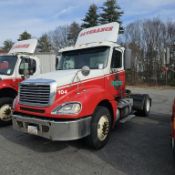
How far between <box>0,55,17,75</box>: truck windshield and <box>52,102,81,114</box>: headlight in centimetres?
368

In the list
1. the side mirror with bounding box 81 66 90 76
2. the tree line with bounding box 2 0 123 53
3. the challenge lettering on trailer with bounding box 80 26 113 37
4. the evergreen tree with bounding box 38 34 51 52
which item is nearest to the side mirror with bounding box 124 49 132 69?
the challenge lettering on trailer with bounding box 80 26 113 37

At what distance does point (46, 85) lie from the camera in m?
5.09

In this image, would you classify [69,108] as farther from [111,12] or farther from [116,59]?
[111,12]

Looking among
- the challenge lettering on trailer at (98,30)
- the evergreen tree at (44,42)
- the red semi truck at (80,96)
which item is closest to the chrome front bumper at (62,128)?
the red semi truck at (80,96)

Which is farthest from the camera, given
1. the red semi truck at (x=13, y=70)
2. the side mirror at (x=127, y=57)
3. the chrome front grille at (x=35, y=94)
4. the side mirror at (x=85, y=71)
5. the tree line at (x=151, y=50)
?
the tree line at (x=151, y=50)

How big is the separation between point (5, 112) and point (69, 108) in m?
3.55

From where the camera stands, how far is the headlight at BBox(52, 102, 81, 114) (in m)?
4.71

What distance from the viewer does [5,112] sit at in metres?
7.50

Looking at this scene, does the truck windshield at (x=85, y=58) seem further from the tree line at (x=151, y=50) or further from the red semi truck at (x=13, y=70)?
the tree line at (x=151, y=50)

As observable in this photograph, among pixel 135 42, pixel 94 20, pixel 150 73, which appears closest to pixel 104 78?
pixel 150 73

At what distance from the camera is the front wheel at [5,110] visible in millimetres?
7418

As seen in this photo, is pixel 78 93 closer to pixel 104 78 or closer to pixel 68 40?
pixel 104 78

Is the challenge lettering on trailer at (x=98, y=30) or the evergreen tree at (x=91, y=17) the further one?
the evergreen tree at (x=91, y=17)

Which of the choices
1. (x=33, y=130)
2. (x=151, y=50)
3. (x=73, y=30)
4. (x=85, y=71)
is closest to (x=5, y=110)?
(x=33, y=130)
